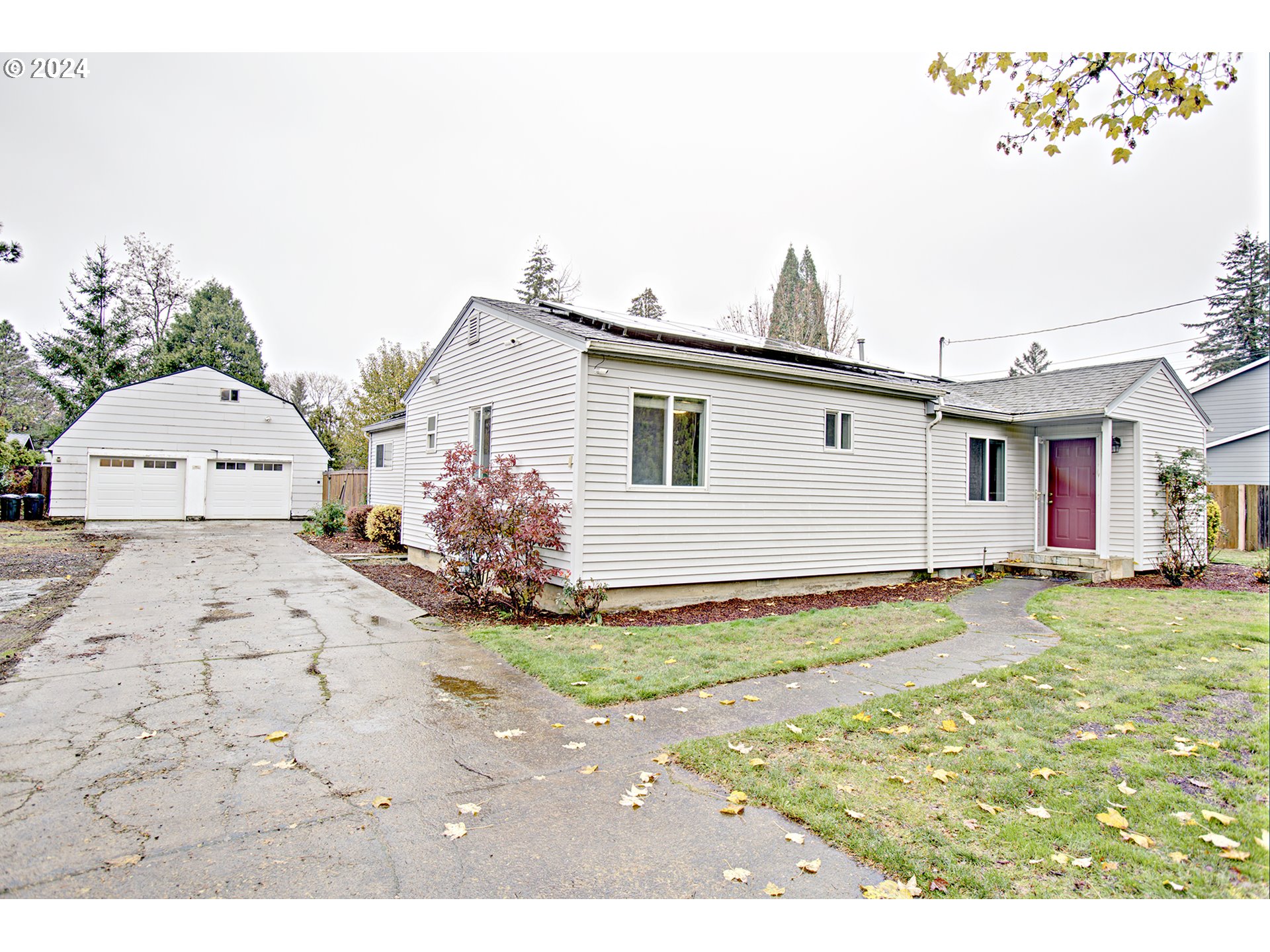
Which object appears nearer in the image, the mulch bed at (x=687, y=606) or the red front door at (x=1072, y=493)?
the mulch bed at (x=687, y=606)

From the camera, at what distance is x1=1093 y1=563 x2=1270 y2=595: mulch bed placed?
35.2 ft

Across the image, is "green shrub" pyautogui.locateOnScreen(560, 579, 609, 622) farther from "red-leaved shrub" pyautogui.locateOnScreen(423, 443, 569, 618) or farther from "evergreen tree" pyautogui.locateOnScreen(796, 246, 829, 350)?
"evergreen tree" pyautogui.locateOnScreen(796, 246, 829, 350)

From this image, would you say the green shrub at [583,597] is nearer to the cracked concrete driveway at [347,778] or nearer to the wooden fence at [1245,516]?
the cracked concrete driveway at [347,778]

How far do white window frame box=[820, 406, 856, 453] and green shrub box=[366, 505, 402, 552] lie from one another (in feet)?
34.7

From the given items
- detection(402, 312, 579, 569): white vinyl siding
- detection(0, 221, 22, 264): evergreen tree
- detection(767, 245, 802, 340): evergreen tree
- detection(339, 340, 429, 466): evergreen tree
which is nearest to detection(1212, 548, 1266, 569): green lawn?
detection(402, 312, 579, 569): white vinyl siding

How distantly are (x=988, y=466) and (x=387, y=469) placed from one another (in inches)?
592

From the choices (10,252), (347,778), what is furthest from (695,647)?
(10,252)

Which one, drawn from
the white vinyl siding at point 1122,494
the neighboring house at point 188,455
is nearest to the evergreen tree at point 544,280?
the neighboring house at point 188,455

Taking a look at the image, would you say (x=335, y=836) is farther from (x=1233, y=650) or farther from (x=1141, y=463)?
(x=1141, y=463)

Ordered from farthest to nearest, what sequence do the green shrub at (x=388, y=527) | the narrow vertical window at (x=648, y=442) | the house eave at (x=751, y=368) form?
the green shrub at (x=388, y=527), the narrow vertical window at (x=648, y=442), the house eave at (x=751, y=368)

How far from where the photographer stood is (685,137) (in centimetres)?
743

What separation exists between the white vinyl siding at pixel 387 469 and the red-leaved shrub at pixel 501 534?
27.8 ft

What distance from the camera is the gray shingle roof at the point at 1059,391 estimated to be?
12.2 m
